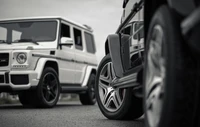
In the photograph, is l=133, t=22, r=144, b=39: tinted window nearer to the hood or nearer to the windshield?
the hood

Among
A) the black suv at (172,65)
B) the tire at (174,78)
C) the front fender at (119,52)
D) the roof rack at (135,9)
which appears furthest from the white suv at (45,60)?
the tire at (174,78)

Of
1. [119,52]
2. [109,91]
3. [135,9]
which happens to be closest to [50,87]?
[109,91]

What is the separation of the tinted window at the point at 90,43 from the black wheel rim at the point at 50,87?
2.52m

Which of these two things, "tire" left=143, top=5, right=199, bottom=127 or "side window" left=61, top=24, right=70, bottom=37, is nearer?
"tire" left=143, top=5, right=199, bottom=127

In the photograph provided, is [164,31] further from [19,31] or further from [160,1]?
[19,31]

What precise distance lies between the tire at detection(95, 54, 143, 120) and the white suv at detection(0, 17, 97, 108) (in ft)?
8.57

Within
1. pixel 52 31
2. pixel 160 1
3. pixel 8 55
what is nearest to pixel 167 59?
pixel 160 1

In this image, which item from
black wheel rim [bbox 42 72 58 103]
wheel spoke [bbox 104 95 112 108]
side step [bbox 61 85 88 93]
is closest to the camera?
wheel spoke [bbox 104 95 112 108]

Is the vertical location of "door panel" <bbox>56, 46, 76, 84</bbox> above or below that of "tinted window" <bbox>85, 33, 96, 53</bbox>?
below

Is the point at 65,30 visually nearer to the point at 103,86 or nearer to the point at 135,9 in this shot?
the point at 103,86

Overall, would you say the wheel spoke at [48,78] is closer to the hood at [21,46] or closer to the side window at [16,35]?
the hood at [21,46]

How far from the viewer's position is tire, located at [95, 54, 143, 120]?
4535mm

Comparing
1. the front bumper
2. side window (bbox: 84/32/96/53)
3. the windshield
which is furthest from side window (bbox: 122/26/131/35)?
side window (bbox: 84/32/96/53)

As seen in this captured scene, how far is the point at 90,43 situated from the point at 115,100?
614cm
